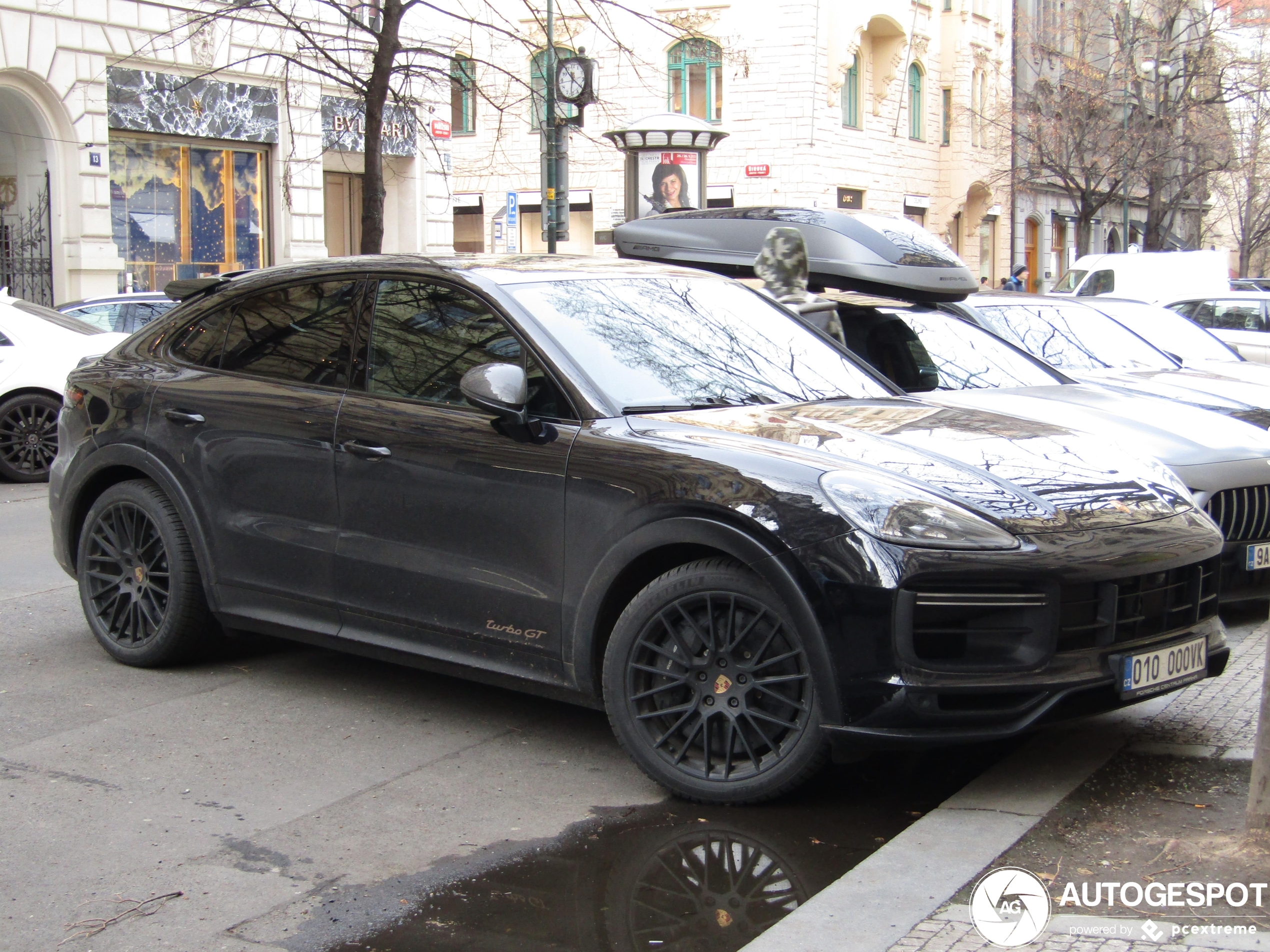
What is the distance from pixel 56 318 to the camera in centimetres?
1365

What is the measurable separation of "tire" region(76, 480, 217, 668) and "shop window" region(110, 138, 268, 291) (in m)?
18.1

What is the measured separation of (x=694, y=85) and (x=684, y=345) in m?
34.6

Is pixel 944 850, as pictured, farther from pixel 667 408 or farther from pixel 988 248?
pixel 988 248

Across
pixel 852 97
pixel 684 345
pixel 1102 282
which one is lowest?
pixel 684 345

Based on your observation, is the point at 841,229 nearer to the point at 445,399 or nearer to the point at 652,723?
the point at 445,399

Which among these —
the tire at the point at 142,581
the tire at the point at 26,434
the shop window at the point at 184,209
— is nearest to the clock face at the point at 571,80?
the shop window at the point at 184,209

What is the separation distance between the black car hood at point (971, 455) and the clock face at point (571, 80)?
602 inches

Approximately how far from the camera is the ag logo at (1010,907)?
331 cm

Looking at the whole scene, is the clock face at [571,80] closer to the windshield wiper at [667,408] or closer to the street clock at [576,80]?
the street clock at [576,80]

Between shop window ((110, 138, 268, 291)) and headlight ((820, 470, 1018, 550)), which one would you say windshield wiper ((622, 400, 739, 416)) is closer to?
headlight ((820, 470, 1018, 550))

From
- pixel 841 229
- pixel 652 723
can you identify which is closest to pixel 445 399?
pixel 652 723

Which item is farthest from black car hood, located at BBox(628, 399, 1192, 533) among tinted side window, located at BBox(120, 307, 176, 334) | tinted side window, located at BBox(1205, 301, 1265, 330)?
tinted side window, located at BBox(1205, 301, 1265, 330)

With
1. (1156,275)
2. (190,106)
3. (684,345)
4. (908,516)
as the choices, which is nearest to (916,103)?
(1156,275)

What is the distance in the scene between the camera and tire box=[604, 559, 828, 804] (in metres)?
4.26
